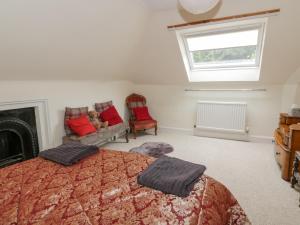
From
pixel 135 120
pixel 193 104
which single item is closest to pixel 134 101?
pixel 135 120

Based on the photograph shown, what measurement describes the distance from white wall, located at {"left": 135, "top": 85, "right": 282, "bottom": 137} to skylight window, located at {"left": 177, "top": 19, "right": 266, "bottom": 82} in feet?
1.28

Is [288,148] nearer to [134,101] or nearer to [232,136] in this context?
[232,136]

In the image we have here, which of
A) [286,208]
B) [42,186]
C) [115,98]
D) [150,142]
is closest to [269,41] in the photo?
[286,208]

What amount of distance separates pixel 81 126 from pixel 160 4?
223 centimetres

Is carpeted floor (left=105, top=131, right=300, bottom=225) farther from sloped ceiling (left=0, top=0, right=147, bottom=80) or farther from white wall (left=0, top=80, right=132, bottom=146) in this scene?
sloped ceiling (left=0, top=0, right=147, bottom=80)

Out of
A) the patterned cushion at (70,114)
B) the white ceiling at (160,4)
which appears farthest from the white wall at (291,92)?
the patterned cushion at (70,114)

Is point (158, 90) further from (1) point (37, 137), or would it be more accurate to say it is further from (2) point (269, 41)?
(1) point (37, 137)

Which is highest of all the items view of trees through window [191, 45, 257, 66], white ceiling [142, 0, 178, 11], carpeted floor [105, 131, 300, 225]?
white ceiling [142, 0, 178, 11]

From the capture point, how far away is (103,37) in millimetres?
2848

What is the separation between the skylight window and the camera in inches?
128

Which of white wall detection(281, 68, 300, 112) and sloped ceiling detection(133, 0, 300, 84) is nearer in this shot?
sloped ceiling detection(133, 0, 300, 84)

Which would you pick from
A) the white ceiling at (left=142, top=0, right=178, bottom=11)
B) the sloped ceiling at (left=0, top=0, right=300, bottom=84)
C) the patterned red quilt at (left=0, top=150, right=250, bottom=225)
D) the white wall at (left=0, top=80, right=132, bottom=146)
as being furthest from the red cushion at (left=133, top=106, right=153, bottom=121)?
the patterned red quilt at (left=0, top=150, right=250, bottom=225)

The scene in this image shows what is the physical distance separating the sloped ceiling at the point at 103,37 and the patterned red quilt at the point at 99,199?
1.37 m

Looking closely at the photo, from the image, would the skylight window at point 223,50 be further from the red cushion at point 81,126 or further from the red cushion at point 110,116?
the red cushion at point 81,126
